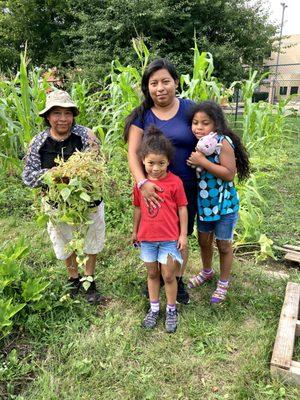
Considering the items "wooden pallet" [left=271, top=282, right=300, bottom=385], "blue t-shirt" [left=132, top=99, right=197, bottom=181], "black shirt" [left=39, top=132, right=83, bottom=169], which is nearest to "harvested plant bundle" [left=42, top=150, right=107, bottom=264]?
"black shirt" [left=39, top=132, right=83, bottom=169]

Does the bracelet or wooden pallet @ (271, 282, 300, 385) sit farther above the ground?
the bracelet

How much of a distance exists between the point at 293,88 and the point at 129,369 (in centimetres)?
1714

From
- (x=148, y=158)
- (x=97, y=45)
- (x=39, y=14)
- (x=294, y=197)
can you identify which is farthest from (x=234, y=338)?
(x=39, y=14)

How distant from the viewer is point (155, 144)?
78.6 inches

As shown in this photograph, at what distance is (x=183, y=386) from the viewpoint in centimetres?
191

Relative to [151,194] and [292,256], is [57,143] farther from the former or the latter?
[292,256]

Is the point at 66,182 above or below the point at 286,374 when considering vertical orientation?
above

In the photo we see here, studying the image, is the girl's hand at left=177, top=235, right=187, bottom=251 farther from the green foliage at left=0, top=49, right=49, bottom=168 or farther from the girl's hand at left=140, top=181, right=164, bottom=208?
the green foliage at left=0, top=49, right=49, bottom=168

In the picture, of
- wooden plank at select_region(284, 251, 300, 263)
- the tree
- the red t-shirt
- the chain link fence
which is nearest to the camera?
the red t-shirt

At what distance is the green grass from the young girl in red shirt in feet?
0.67

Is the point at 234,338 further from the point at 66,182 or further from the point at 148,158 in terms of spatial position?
the point at 66,182

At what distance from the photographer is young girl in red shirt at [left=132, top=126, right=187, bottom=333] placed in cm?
204

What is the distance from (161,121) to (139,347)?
142 centimetres

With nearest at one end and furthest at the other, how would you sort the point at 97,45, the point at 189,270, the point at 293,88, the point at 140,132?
the point at 140,132
the point at 189,270
the point at 97,45
the point at 293,88
